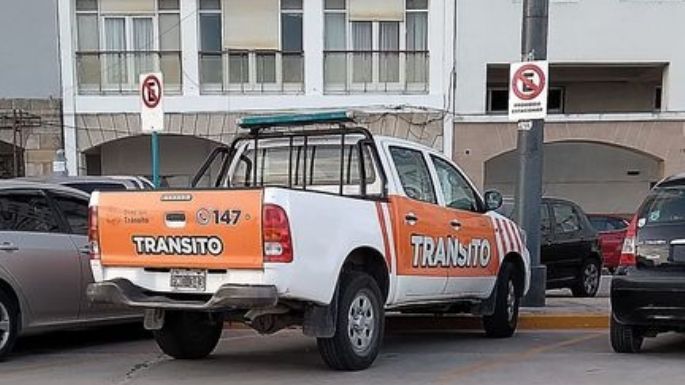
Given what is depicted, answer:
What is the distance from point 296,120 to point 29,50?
14.8m

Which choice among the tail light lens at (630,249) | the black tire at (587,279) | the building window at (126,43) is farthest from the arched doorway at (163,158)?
the tail light lens at (630,249)

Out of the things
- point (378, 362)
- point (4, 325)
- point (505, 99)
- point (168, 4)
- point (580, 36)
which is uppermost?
point (168, 4)

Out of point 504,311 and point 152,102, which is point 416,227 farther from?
point 152,102

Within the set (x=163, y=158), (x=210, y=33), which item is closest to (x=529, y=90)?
(x=210, y=33)

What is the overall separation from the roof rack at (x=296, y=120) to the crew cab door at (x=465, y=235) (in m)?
1.30

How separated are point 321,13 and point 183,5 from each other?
329cm

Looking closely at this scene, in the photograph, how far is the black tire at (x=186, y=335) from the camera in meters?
7.38

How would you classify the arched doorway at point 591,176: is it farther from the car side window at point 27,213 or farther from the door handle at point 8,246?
the door handle at point 8,246

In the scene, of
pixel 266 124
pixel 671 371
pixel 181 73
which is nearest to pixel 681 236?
pixel 671 371

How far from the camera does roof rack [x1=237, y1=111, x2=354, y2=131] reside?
725cm

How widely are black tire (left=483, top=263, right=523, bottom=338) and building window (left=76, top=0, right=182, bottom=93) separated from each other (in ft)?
42.3

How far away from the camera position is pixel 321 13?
20.0m

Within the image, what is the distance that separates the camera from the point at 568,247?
12664 mm

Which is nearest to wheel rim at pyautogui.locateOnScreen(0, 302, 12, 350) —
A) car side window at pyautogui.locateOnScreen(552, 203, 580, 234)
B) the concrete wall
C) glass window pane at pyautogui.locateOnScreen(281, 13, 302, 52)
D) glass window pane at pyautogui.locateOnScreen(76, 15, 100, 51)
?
car side window at pyautogui.locateOnScreen(552, 203, 580, 234)
